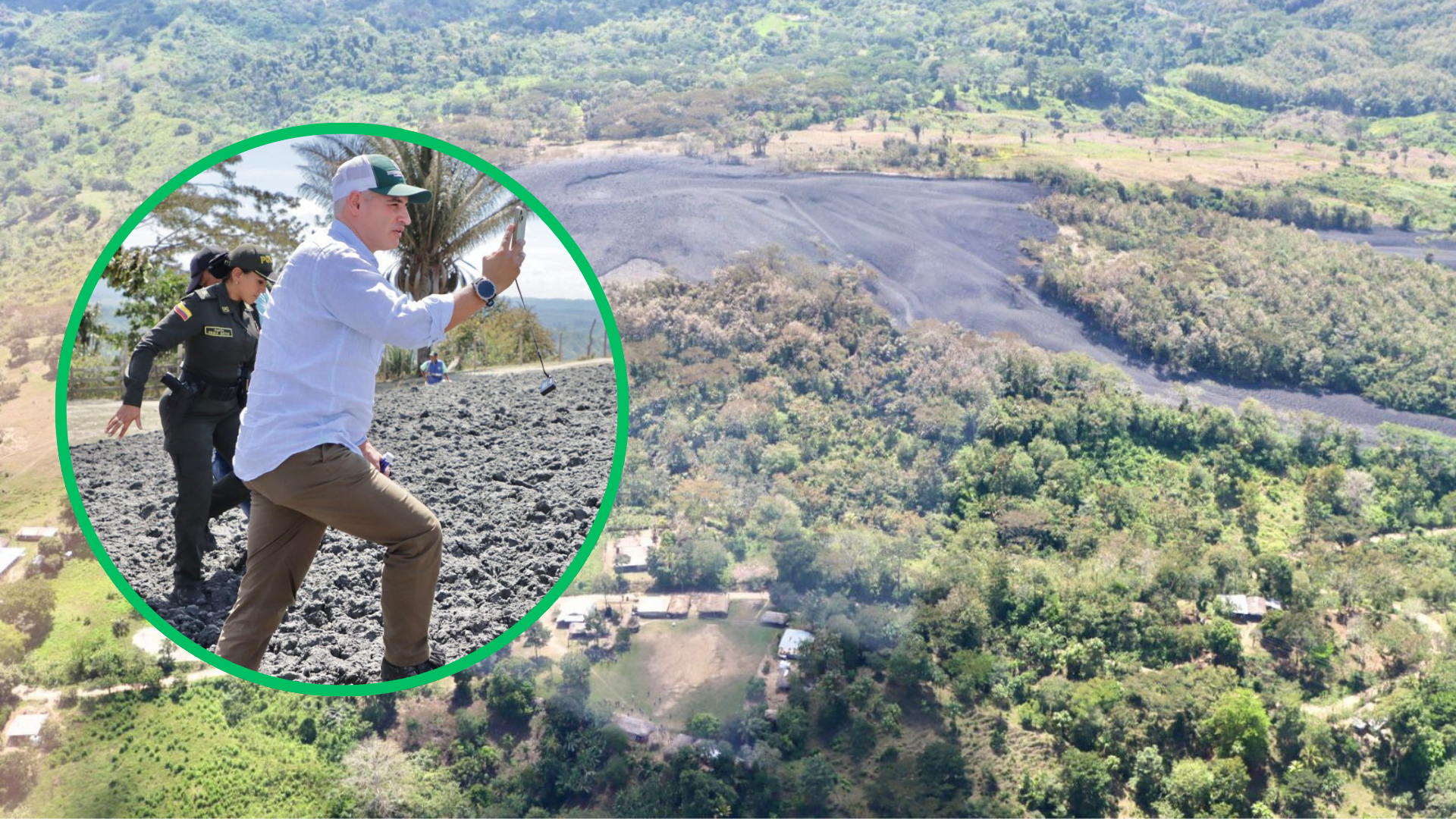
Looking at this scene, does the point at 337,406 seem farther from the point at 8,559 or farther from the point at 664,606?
the point at 664,606

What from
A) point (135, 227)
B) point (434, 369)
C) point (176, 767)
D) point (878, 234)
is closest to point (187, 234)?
point (135, 227)

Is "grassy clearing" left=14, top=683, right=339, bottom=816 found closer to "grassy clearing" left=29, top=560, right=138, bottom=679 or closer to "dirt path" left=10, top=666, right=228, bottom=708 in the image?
"dirt path" left=10, top=666, right=228, bottom=708

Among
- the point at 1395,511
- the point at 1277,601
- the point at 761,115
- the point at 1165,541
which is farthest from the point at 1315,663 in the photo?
the point at 761,115

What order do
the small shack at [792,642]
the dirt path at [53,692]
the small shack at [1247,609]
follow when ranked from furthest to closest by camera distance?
the small shack at [1247,609]
the small shack at [792,642]
the dirt path at [53,692]

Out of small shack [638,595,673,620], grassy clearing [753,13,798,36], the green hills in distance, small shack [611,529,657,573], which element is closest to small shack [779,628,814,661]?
the green hills in distance

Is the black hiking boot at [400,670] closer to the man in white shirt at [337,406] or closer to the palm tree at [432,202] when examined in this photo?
the man in white shirt at [337,406]

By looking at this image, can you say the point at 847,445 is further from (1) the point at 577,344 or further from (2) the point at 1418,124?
(2) the point at 1418,124

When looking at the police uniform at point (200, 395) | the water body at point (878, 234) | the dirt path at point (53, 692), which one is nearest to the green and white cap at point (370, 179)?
the police uniform at point (200, 395)
